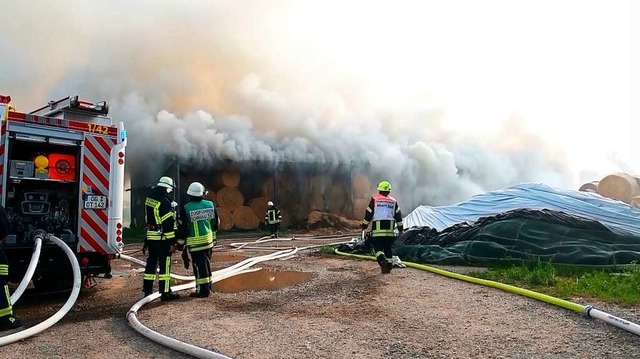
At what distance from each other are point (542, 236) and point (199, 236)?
5390 millimetres

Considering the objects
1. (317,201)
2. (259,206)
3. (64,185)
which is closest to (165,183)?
(64,185)

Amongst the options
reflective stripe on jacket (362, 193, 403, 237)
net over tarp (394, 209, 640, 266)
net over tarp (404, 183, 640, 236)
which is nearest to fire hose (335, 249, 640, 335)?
reflective stripe on jacket (362, 193, 403, 237)

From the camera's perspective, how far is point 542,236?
7699 mm

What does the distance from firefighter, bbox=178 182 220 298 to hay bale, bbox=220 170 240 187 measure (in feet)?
47.7

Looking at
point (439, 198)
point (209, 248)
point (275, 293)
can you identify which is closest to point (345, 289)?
point (275, 293)

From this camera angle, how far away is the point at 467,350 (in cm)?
353

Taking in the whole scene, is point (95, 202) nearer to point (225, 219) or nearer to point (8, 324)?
point (8, 324)

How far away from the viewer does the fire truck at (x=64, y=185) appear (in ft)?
19.2

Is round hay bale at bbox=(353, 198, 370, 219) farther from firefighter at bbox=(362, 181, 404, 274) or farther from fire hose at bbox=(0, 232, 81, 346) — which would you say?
fire hose at bbox=(0, 232, 81, 346)

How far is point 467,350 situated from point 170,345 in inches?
89.7

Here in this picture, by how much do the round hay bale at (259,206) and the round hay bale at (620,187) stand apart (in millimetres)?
14062

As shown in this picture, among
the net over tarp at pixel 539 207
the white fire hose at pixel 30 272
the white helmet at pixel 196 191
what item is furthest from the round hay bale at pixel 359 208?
the white fire hose at pixel 30 272

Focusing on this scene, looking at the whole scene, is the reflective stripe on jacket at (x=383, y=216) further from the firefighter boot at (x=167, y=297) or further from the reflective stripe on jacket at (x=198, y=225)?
the firefighter boot at (x=167, y=297)

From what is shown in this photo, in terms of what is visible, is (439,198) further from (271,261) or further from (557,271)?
(557,271)
